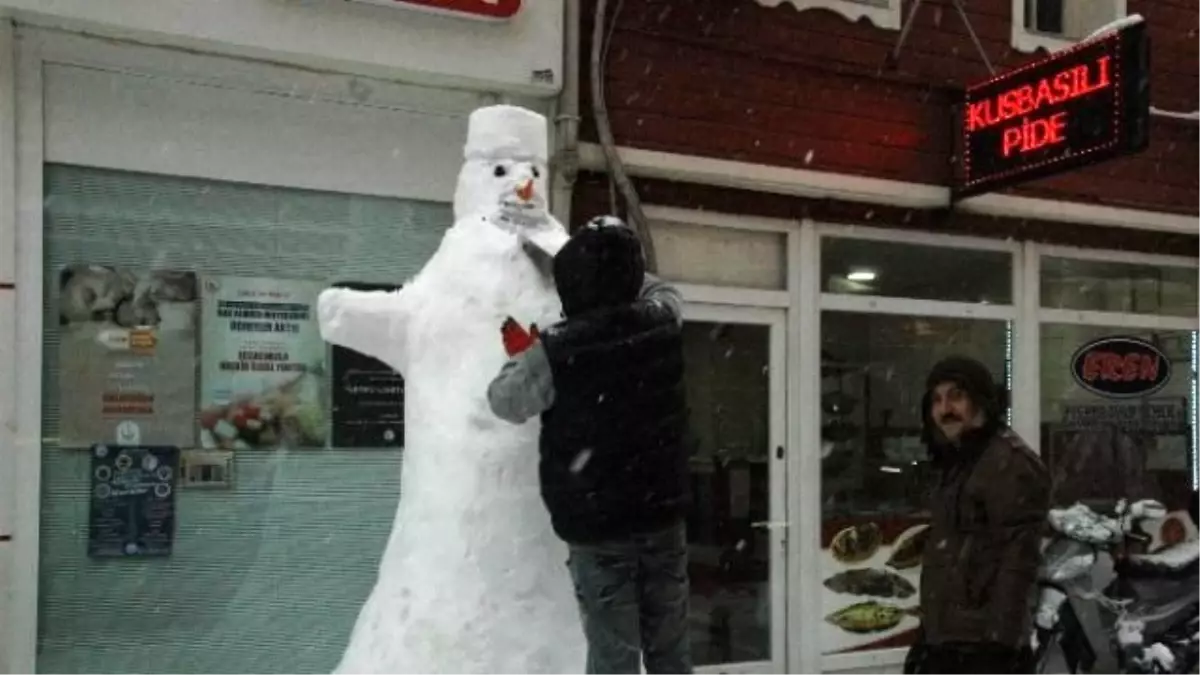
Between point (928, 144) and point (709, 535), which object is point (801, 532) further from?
point (928, 144)

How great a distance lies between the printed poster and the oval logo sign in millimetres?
4980

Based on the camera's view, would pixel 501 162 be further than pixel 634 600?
Yes

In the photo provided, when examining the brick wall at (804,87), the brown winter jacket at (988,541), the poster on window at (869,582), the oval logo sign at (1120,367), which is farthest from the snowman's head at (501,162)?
the oval logo sign at (1120,367)

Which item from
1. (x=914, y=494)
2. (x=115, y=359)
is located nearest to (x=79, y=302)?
(x=115, y=359)

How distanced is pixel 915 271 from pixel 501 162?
4803 mm

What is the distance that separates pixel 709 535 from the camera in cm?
820

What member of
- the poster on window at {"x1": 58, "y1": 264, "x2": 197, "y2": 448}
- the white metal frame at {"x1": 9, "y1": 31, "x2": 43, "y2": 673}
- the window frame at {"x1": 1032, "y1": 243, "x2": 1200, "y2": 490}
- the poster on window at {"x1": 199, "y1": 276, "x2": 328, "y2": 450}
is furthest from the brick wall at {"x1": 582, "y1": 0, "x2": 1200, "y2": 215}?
the white metal frame at {"x1": 9, "y1": 31, "x2": 43, "y2": 673}

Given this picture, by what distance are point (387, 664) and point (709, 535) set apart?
3944 mm

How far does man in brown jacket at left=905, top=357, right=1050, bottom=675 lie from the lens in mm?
4660

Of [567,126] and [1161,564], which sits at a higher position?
[567,126]

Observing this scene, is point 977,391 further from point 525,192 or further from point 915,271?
point 915,271

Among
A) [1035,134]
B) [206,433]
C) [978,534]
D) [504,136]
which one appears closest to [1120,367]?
[1035,134]

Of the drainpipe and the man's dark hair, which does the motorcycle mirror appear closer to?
the man's dark hair

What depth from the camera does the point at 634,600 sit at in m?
4.21
